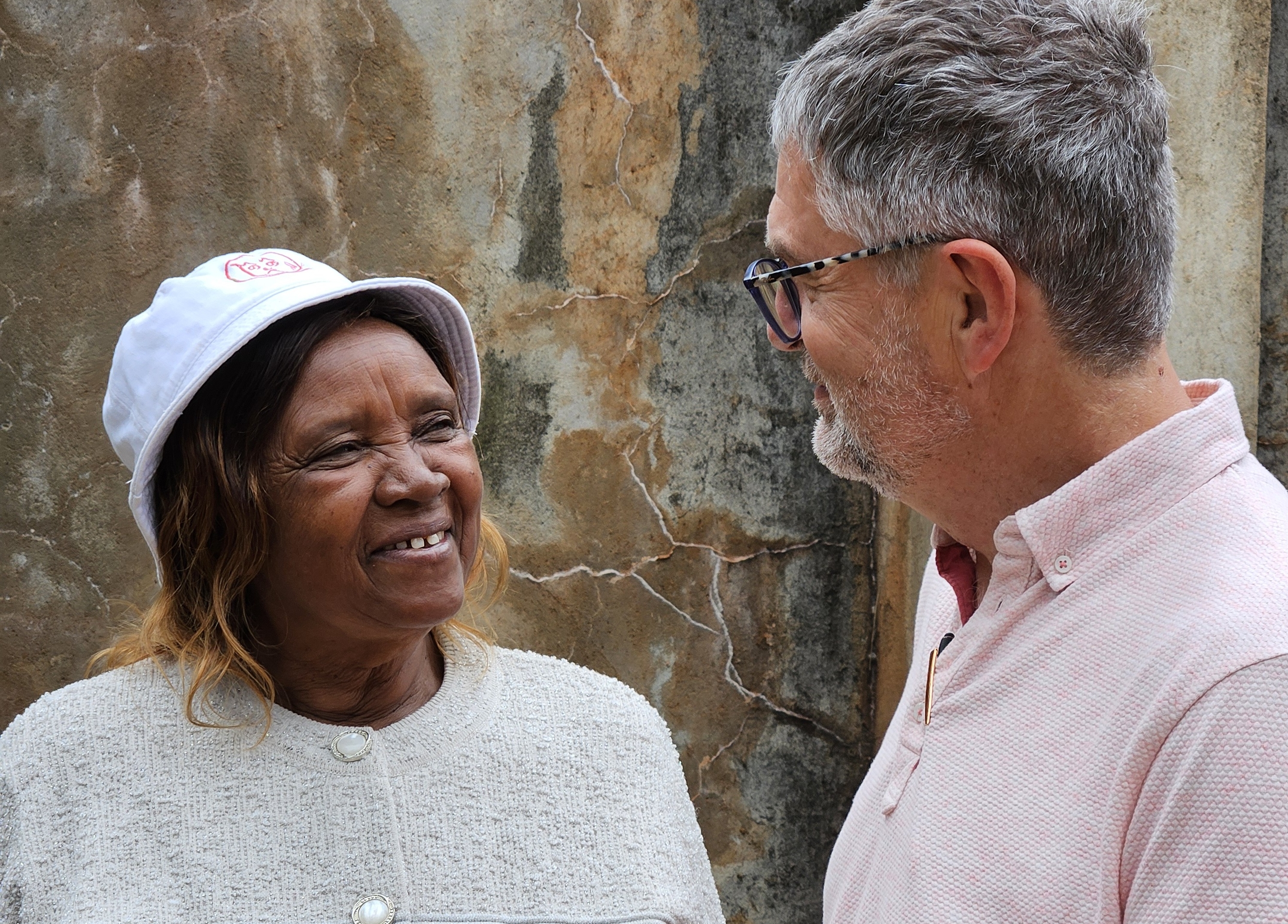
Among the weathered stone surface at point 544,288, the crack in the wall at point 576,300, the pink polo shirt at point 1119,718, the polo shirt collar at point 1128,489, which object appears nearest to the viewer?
the pink polo shirt at point 1119,718

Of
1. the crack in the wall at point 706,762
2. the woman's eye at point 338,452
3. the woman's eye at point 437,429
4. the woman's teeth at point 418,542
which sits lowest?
the crack in the wall at point 706,762

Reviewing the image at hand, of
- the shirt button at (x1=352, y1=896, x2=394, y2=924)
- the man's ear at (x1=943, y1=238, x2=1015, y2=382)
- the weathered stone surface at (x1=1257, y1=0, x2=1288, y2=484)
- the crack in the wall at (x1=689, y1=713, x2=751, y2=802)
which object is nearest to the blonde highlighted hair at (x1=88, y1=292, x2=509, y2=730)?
the shirt button at (x1=352, y1=896, x2=394, y2=924)

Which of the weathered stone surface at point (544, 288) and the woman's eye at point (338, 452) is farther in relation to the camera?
the weathered stone surface at point (544, 288)

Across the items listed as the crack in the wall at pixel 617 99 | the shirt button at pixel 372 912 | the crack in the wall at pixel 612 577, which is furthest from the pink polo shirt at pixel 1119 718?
the crack in the wall at pixel 617 99

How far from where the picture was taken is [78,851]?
5.30 feet

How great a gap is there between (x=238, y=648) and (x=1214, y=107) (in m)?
2.34

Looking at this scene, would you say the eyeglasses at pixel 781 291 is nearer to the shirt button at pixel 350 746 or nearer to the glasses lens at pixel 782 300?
the glasses lens at pixel 782 300

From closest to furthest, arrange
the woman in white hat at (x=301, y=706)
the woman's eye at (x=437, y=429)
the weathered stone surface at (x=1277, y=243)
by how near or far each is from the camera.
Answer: the woman in white hat at (x=301, y=706) → the woman's eye at (x=437, y=429) → the weathered stone surface at (x=1277, y=243)

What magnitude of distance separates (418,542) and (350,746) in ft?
1.07

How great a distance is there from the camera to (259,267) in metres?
1.74

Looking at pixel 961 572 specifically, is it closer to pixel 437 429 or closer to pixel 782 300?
pixel 782 300

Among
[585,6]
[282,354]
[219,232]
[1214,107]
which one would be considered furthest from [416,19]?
[1214,107]

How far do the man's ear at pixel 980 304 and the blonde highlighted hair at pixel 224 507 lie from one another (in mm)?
841

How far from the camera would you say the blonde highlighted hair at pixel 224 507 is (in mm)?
1688
